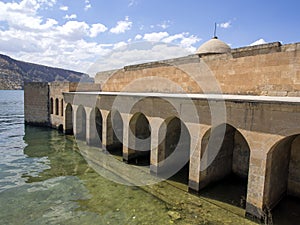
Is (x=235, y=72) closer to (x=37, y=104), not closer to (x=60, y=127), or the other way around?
(x=60, y=127)

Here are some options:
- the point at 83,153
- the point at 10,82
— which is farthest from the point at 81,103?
the point at 10,82

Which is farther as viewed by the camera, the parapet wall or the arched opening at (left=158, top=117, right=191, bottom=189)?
the arched opening at (left=158, top=117, right=191, bottom=189)

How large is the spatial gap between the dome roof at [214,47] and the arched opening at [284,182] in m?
6.58

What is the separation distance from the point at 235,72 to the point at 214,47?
420 cm

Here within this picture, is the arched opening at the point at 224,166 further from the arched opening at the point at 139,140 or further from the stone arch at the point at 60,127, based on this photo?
the stone arch at the point at 60,127

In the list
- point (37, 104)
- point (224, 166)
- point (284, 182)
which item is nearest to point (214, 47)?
point (224, 166)

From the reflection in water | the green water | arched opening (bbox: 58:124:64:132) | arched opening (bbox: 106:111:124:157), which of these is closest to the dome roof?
arched opening (bbox: 106:111:124:157)

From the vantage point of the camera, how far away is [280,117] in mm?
5637

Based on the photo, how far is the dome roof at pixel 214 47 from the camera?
12328 millimetres

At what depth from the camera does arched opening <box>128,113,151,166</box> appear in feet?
35.6

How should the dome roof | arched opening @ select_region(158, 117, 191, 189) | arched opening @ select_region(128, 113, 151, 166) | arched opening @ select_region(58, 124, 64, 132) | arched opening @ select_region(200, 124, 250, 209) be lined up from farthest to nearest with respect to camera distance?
arched opening @ select_region(58, 124, 64, 132), the dome roof, arched opening @ select_region(128, 113, 151, 166), arched opening @ select_region(158, 117, 191, 189), arched opening @ select_region(200, 124, 250, 209)

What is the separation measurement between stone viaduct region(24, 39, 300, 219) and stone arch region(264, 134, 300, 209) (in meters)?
0.03

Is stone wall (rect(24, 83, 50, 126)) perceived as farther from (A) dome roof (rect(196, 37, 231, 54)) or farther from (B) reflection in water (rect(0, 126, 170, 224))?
(A) dome roof (rect(196, 37, 231, 54))

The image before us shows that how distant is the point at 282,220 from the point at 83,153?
9.92 meters
